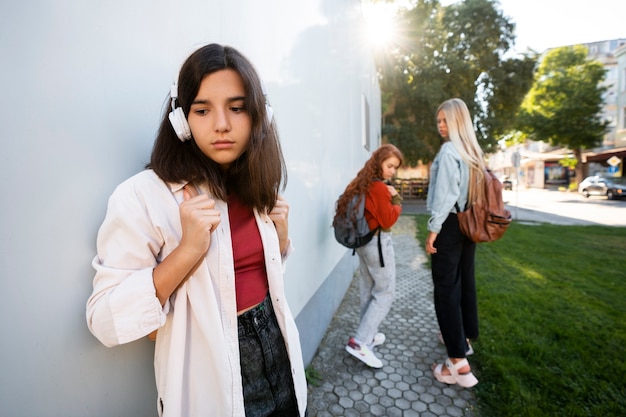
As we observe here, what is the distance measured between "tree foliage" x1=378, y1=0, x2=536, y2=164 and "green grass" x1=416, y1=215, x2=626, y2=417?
14080mm

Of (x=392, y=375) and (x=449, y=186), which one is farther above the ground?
(x=449, y=186)

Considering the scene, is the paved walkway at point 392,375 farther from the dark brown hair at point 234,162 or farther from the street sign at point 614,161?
the street sign at point 614,161

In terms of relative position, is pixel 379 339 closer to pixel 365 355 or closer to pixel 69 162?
pixel 365 355

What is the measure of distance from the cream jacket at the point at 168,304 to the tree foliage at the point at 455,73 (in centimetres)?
1969

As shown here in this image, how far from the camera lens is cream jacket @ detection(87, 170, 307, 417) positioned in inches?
35.4

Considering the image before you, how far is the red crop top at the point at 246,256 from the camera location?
1.26 metres

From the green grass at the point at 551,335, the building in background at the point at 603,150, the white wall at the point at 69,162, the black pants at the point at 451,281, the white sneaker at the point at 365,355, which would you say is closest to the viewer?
the white wall at the point at 69,162

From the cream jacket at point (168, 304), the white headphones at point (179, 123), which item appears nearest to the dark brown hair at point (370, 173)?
the cream jacket at point (168, 304)

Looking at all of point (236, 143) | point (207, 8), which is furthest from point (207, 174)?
point (207, 8)

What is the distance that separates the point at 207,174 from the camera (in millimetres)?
1143

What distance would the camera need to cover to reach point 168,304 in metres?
1.02

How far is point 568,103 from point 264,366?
113ft

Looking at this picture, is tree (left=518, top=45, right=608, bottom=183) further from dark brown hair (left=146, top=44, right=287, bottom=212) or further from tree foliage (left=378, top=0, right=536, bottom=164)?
dark brown hair (left=146, top=44, right=287, bottom=212)

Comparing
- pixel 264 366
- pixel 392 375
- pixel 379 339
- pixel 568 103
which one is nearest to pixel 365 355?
pixel 392 375
